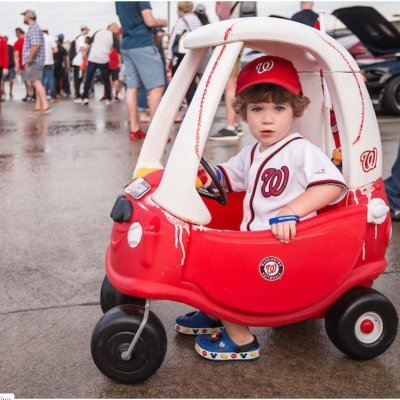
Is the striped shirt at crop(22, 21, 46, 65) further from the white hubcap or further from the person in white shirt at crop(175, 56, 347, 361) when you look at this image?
the white hubcap

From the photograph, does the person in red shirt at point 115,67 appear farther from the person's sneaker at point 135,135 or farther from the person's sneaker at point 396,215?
the person's sneaker at point 396,215

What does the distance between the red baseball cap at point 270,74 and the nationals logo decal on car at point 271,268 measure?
63 centimetres

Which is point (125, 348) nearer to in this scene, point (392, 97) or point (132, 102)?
point (132, 102)

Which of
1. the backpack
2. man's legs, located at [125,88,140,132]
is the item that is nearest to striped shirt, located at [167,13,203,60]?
the backpack

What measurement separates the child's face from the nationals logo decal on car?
0.50 meters

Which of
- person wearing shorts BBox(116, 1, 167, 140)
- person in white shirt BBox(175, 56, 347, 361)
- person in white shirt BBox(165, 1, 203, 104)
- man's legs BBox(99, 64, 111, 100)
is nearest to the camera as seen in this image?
person in white shirt BBox(175, 56, 347, 361)

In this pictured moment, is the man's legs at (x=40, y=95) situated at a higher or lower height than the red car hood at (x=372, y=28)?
lower

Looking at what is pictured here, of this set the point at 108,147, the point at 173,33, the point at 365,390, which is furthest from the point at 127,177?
the point at 365,390

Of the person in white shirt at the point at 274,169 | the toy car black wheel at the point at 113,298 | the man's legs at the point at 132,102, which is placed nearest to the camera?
the person in white shirt at the point at 274,169

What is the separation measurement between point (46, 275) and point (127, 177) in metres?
2.41

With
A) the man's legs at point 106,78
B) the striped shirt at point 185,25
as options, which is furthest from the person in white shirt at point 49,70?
the striped shirt at point 185,25

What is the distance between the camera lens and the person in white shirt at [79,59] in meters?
15.7

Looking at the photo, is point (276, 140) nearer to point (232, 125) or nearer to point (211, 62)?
point (211, 62)

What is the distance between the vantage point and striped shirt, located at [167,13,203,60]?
25.8 feet
